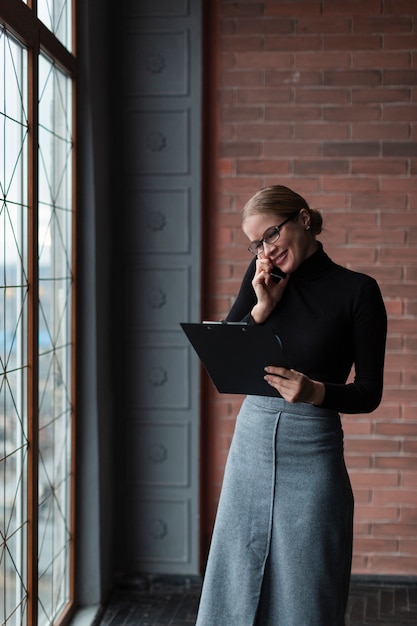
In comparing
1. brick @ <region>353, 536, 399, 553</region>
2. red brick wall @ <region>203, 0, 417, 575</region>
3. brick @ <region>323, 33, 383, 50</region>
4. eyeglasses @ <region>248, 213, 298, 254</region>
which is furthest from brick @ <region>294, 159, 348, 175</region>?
brick @ <region>353, 536, 399, 553</region>

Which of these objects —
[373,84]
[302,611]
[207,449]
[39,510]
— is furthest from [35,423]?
[373,84]

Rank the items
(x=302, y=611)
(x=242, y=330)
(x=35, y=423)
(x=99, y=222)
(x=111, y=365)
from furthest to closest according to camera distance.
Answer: (x=111, y=365) < (x=99, y=222) < (x=35, y=423) < (x=302, y=611) < (x=242, y=330)

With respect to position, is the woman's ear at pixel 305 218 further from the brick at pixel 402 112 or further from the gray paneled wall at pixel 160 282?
the brick at pixel 402 112

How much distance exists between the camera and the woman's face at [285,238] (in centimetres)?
229

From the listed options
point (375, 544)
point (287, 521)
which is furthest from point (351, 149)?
point (287, 521)

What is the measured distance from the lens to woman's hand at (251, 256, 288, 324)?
229 cm

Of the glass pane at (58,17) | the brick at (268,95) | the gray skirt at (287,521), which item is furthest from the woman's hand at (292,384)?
the brick at (268,95)

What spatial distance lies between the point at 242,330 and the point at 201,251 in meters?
1.84

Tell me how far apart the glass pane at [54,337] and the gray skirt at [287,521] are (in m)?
0.97

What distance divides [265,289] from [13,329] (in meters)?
0.85

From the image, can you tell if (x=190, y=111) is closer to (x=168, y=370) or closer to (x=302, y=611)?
(x=168, y=370)

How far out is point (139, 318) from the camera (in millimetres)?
3867

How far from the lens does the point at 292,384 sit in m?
2.10

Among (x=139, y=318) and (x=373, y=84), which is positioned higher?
(x=373, y=84)
